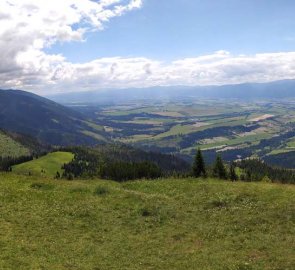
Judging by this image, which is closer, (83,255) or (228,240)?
(83,255)

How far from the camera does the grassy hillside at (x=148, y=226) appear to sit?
3127 centimetres

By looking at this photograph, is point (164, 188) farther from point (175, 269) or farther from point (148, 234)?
point (175, 269)

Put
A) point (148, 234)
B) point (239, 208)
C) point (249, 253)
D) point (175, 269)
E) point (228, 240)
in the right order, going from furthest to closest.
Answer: point (239, 208)
point (148, 234)
point (228, 240)
point (249, 253)
point (175, 269)

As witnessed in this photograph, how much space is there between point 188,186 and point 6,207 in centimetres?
2449

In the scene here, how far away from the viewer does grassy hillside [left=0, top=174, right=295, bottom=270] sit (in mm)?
31266

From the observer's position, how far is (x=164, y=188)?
5719 centimetres

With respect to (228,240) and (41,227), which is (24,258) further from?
(228,240)

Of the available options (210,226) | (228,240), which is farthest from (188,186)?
(228,240)

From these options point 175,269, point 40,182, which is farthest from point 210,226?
point 40,182

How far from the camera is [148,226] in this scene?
41.0 m

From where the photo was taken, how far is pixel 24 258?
31.0 meters

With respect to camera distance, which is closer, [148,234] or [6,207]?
[148,234]

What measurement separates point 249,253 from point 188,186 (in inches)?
954

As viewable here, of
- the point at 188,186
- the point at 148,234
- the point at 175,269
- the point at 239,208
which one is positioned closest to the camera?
the point at 175,269
